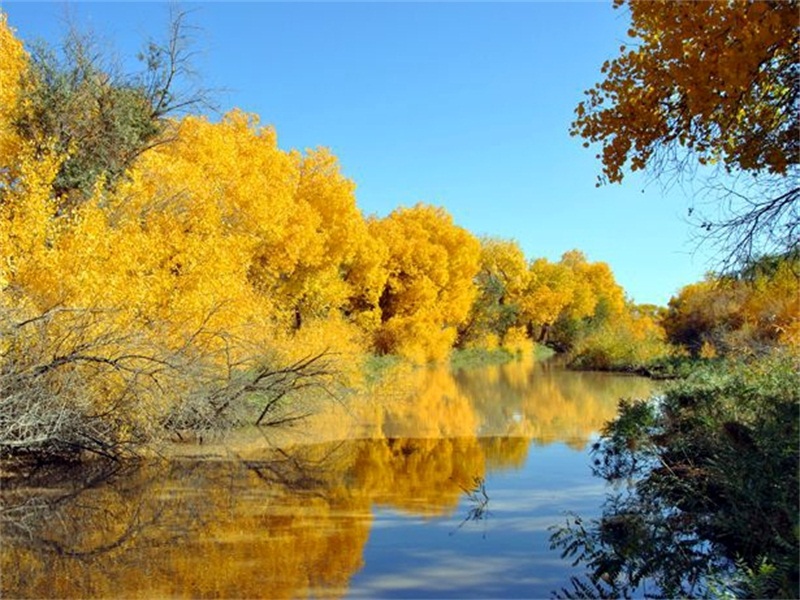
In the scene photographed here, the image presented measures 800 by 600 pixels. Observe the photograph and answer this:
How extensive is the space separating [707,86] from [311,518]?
6058 millimetres

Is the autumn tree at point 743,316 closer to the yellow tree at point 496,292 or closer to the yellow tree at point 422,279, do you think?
the yellow tree at point 496,292

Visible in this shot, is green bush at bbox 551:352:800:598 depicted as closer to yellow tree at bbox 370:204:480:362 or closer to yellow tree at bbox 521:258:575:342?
yellow tree at bbox 370:204:480:362

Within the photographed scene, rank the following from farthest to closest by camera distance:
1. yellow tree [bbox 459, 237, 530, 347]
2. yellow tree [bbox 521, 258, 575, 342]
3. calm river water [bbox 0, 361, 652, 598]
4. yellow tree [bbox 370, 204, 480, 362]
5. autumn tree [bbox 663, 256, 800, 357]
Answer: yellow tree [bbox 521, 258, 575, 342]
yellow tree [bbox 459, 237, 530, 347]
yellow tree [bbox 370, 204, 480, 362]
autumn tree [bbox 663, 256, 800, 357]
calm river water [bbox 0, 361, 652, 598]

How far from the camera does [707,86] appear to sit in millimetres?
6305

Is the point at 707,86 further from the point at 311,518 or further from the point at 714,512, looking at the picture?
the point at 311,518

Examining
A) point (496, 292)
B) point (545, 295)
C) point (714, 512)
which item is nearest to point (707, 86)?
point (714, 512)

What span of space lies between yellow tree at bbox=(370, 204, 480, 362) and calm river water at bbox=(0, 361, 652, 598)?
16693 mm

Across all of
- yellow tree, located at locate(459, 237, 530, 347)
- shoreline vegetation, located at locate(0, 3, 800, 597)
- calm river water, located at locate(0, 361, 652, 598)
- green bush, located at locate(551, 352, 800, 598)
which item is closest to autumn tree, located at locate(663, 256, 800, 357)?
shoreline vegetation, located at locate(0, 3, 800, 597)

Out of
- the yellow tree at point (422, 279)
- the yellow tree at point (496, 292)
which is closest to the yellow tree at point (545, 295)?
the yellow tree at point (496, 292)

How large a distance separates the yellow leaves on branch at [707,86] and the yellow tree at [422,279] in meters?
24.1

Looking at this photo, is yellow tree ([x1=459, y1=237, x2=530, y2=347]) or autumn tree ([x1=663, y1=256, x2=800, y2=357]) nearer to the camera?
autumn tree ([x1=663, y1=256, x2=800, y2=357])

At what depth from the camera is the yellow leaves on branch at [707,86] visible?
5891 millimetres

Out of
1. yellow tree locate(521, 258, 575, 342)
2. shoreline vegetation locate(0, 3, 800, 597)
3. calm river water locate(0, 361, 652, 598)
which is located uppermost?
yellow tree locate(521, 258, 575, 342)

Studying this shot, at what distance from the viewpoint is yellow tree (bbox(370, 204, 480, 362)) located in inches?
1233
